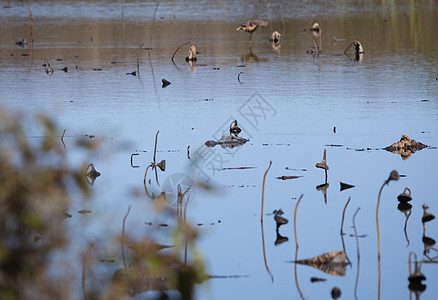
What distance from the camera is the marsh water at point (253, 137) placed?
3.66m

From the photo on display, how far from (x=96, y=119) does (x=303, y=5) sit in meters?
16.7

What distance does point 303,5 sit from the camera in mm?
23359

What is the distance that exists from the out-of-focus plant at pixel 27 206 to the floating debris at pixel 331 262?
6.42 ft

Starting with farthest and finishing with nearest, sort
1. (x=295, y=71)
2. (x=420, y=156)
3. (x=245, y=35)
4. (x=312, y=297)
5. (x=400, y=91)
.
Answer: (x=245, y=35), (x=295, y=71), (x=400, y=91), (x=420, y=156), (x=312, y=297)

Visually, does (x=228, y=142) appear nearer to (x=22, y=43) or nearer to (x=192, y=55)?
(x=192, y=55)

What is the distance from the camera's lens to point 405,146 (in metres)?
5.97

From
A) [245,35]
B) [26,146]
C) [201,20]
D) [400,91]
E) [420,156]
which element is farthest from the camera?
[201,20]

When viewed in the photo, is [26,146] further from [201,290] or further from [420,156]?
[420,156]

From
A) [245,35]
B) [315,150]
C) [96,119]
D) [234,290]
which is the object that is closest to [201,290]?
[234,290]

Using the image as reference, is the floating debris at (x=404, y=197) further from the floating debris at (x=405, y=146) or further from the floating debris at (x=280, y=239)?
the floating debris at (x=405, y=146)

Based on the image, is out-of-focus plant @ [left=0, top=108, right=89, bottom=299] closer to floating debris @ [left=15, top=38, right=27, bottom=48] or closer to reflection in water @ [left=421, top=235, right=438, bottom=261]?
reflection in water @ [left=421, top=235, right=438, bottom=261]

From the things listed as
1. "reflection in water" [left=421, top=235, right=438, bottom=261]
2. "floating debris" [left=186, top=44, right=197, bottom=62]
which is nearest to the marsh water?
"reflection in water" [left=421, top=235, right=438, bottom=261]

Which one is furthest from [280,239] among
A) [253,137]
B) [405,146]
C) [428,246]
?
[253,137]

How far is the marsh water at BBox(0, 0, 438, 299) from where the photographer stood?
144 inches
